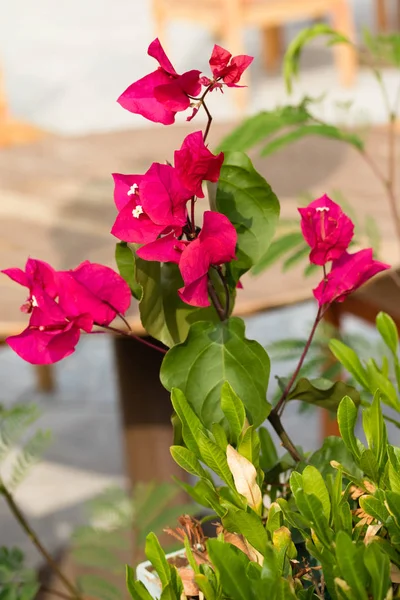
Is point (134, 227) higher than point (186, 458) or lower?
higher

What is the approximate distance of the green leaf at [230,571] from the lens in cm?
40

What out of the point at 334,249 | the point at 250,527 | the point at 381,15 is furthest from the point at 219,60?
the point at 381,15

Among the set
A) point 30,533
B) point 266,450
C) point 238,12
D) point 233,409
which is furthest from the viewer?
point 238,12

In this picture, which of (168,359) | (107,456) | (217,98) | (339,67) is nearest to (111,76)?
(217,98)

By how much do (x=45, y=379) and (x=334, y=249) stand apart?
2730 millimetres

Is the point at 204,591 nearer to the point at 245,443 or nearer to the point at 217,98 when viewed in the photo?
the point at 245,443

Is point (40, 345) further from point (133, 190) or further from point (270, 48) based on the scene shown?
point (270, 48)

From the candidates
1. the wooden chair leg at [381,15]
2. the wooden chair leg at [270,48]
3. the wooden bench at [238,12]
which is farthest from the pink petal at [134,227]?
the wooden chair leg at [381,15]

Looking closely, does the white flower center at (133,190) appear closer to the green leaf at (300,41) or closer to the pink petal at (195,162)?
the pink petal at (195,162)

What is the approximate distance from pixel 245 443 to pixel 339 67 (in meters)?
5.68

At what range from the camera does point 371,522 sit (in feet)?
1.59

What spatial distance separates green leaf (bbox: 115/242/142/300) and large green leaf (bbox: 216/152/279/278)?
5 centimetres

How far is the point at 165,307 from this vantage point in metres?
0.56

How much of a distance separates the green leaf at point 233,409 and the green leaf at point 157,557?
0.08 meters
